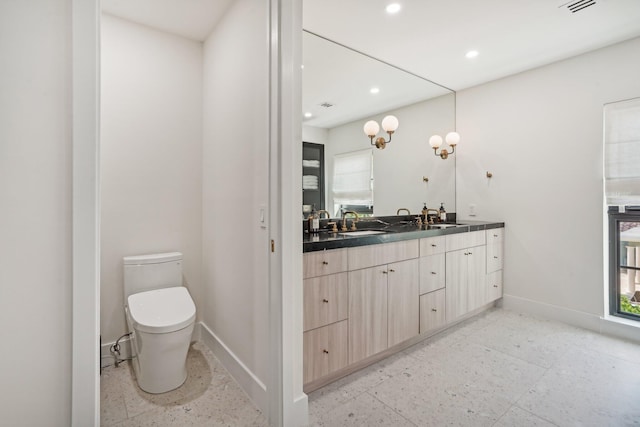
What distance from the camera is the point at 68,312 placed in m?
1.04

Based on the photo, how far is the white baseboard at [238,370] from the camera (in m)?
1.69

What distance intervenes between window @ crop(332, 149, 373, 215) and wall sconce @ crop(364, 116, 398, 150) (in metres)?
0.14

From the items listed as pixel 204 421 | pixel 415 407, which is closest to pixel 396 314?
pixel 415 407

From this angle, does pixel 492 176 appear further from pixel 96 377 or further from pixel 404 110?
pixel 96 377

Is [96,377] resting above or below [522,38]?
below

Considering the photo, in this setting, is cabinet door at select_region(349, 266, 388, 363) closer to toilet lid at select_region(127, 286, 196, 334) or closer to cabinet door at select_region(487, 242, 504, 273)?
toilet lid at select_region(127, 286, 196, 334)

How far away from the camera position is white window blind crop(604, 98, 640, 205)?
2.49m

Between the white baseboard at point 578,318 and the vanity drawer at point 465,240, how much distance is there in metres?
0.82

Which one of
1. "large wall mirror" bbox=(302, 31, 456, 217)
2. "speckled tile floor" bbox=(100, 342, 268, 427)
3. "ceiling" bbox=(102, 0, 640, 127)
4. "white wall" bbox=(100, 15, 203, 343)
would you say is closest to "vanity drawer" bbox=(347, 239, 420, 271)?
"large wall mirror" bbox=(302, 31, 456, 217)

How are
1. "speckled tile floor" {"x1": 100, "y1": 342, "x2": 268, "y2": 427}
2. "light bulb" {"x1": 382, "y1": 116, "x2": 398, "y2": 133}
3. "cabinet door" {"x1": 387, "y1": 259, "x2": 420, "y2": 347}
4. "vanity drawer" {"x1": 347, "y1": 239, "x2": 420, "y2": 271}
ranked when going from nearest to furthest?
1. "speckled tile floor" {"x1": 100, "y1": 342, "x2": 268, "y2": 427}
2. "vanity drawer" {"x1": 347, "y1": 239, "x2": 420, "y2": 271}
3. "cabinet door" {"x1": 387, "y1": 259, "x2": 420, "y2": 347}
4. "light bulb" {"x1": 382, "y1": 116, "x2": 398, "y2": 133}

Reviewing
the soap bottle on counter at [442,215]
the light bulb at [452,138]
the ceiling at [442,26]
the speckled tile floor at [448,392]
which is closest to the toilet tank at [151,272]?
the speckled tile floor at [448,392]

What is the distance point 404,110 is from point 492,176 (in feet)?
4.04

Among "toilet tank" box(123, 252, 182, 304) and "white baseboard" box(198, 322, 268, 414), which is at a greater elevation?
"toilet tank" box(123, 252, 182, 304)

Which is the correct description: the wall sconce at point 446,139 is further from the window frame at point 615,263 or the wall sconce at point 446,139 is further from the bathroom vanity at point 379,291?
the window frame at point 615,263
